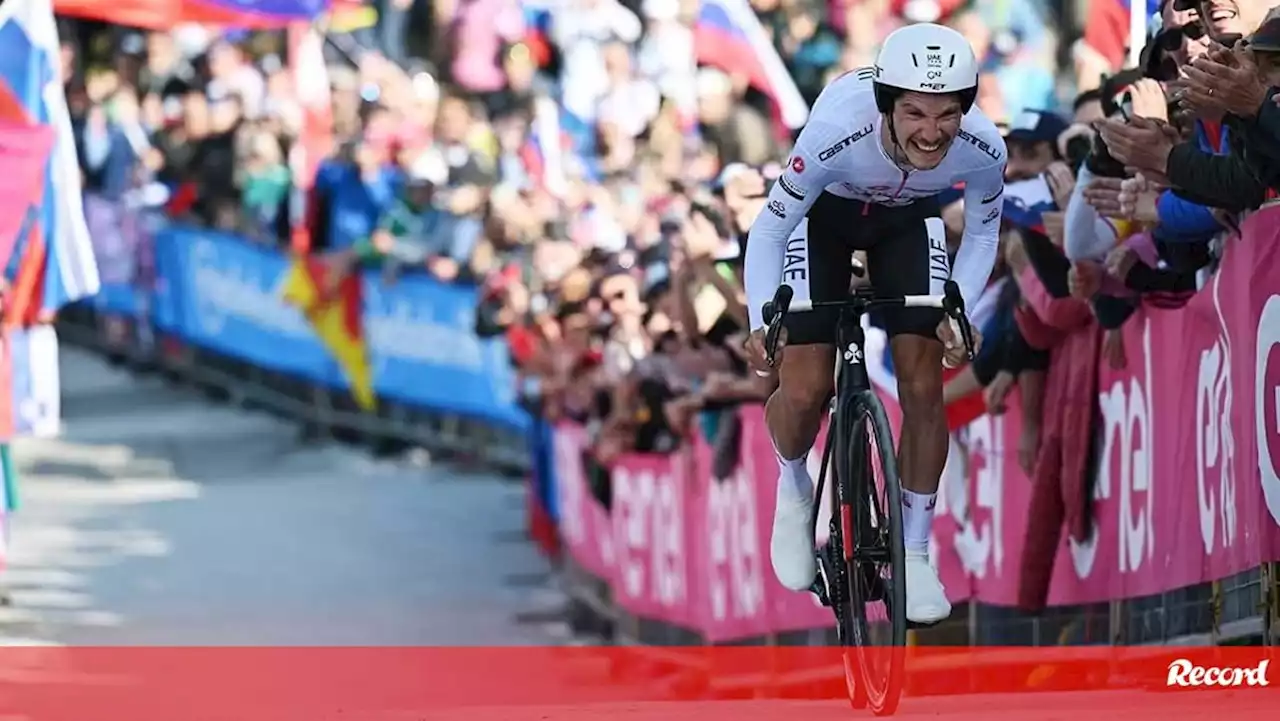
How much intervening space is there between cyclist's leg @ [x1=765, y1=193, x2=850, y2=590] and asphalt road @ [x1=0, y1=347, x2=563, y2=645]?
277 inches

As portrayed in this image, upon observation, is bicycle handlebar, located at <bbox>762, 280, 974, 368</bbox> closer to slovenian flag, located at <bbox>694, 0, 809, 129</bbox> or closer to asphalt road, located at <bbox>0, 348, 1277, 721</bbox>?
asphalt road, located at <bbox>0, 348, 1277, 721</bbox>

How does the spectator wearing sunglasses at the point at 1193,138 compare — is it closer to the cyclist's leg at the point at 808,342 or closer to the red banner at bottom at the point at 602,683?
the cyclist's leg at the point at 808,342

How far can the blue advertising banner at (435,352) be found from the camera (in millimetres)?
21203

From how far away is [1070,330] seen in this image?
34.8 feet

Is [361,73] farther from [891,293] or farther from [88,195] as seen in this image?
[891,293]

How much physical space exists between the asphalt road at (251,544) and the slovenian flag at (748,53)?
327 cm

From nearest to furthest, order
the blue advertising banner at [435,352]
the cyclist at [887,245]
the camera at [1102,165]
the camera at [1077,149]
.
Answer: the cyclist at [887,245] < the camera at [1102,165] < the camera at [1077,149] < the blue advertising banner at [435,352]

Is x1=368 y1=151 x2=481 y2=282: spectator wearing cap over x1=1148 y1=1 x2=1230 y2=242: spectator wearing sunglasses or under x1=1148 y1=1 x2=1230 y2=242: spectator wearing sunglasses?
under

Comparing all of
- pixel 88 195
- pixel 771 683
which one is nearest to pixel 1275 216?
pixel 771 683

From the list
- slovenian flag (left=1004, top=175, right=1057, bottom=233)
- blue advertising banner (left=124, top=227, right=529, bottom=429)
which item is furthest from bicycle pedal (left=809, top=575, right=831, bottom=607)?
blue advertising banner (left=124, top=227, right=529, bottom=429)

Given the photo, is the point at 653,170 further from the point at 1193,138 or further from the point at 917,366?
the point at 917,366

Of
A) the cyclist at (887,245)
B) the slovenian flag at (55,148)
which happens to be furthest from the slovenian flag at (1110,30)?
the slovenian flag at (55,148)

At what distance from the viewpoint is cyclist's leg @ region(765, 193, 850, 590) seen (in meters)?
8.64

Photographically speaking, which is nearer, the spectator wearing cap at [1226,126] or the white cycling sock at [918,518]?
the spectator wearing cap at [1226,126]
